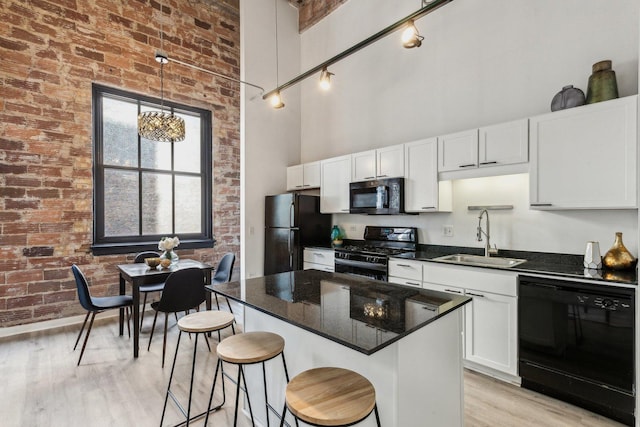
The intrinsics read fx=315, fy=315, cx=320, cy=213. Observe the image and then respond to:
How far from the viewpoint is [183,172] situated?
4.82m

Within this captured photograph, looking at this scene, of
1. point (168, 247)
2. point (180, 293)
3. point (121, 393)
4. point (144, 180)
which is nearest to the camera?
point (121, 393)

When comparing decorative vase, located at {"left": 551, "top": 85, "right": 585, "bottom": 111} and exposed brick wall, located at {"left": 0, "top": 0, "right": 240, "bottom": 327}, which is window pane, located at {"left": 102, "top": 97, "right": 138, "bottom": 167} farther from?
decorative vase, located at {"left": 551, "top": 85, "right": 585, "bottom": 111}

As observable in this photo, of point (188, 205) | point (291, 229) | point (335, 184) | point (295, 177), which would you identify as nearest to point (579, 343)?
point (335, 184)

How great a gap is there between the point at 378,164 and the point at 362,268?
1231 mm

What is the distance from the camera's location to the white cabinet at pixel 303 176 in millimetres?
4477

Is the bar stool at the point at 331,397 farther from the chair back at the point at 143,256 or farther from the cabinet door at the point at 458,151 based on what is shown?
the chair back at the point at 143,256

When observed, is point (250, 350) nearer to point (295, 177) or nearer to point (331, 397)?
point (331, 397)

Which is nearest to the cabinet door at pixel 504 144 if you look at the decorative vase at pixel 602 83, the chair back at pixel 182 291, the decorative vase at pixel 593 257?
the decorative vase at pixel 602 83

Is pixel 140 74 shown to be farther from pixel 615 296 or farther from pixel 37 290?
pixel 615 296

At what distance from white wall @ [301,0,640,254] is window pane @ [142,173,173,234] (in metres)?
2.46

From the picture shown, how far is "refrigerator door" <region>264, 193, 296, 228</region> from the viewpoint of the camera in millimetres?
4211

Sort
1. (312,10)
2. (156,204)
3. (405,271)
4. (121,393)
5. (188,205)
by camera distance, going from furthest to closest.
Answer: (312,10) < (188,205) < (156,204) < (405,271) < (121,393)

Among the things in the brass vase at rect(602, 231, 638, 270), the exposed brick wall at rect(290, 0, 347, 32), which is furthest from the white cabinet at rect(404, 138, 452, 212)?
the exposed brick wall at rect(290, 0, 347, 32)

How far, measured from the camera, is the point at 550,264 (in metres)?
2.58
